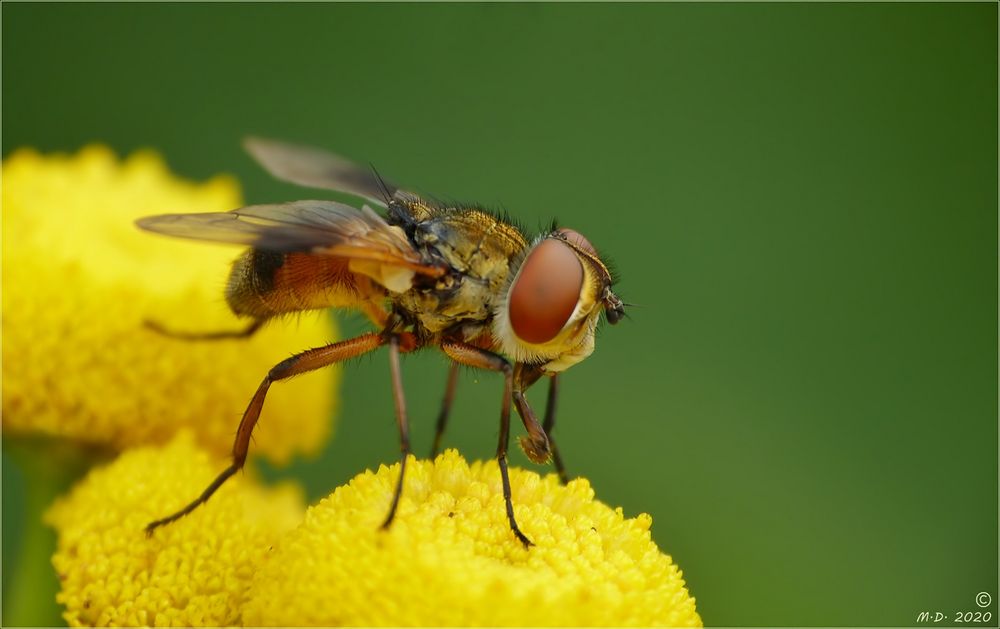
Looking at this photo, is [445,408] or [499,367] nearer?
[499,367]

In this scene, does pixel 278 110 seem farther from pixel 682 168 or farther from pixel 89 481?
pixel 89 481

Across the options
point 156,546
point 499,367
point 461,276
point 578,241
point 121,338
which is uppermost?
point 578,241

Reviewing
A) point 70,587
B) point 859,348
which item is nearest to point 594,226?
point 859,348

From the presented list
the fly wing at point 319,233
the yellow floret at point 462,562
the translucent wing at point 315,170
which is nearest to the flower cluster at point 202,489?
the yellow floret at point 462,562

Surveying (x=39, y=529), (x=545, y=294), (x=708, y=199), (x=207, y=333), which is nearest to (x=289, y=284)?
(x=207, y=333)

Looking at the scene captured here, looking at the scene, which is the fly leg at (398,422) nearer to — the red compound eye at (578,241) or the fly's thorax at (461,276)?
the fly's thorax at (461,276)

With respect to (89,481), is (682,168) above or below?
above

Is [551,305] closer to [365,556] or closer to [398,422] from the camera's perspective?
[398,422]

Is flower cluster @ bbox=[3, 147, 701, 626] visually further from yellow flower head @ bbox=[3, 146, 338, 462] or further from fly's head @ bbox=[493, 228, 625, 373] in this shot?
fly's head @ bbox=[493, 228, 625, 373]
